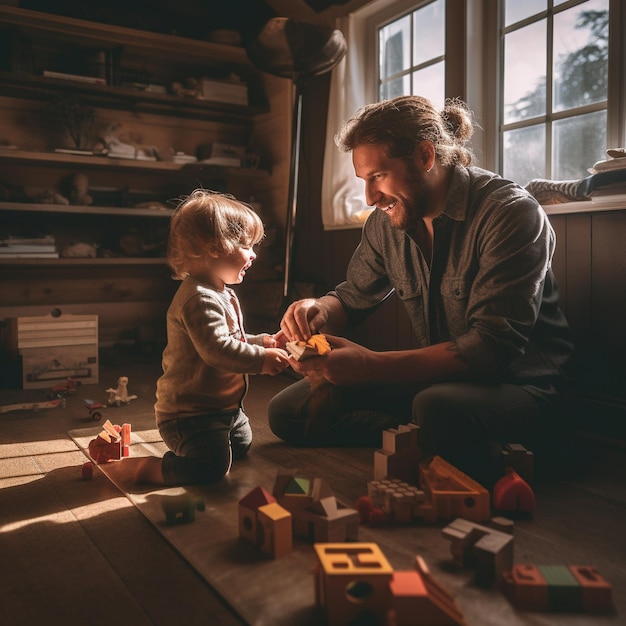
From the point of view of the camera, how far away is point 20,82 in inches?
129

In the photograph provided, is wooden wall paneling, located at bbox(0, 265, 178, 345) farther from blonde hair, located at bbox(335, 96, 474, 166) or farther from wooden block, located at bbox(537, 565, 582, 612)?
wooden block, located at bbox(537, 565, 582, 612)

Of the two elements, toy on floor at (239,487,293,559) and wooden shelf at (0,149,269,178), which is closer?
toy on floor at (239,487,293,559)

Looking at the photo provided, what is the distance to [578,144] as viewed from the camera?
2.16 metres

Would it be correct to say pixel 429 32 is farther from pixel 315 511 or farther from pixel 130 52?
pixel 315 511

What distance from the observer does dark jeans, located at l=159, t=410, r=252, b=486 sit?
1.53 meters

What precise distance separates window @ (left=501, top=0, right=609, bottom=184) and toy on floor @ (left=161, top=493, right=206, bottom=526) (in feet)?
5.51

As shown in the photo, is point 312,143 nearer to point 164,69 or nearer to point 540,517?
point 164,69

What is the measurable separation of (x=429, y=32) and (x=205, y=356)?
2.01 m

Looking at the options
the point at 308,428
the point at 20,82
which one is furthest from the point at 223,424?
the point at 20,82

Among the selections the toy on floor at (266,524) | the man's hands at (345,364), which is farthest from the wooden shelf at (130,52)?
the toy on floor at (266,524)

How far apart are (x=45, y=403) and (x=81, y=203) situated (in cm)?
148

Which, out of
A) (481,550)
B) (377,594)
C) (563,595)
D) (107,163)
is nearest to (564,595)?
(563,595)

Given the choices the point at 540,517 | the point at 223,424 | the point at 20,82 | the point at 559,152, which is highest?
the point at 20,82

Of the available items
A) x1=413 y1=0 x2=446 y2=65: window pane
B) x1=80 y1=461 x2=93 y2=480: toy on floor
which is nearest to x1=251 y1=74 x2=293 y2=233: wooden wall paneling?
x1=413 y1=0 x2=446 y2=65: window pane
